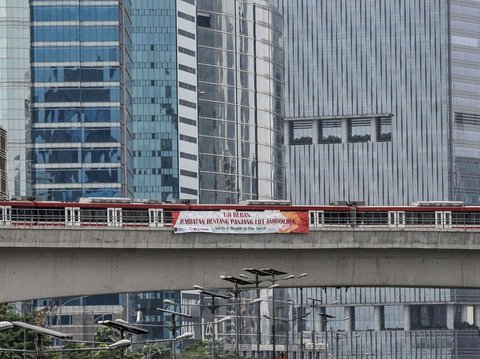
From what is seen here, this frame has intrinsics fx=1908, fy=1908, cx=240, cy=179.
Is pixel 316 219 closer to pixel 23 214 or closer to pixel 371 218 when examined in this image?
pixel 371 218

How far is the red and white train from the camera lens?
12319 cm

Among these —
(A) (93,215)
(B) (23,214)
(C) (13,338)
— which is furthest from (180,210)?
(C) (13,338)

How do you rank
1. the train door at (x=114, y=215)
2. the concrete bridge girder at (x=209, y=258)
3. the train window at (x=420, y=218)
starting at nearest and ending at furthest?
the concrete bridge girder at (x=209, y=258)
the train door at (x=114, y=215)
the train window at (x=420, y=218)

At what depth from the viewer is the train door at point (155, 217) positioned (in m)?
123

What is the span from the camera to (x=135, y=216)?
406ft

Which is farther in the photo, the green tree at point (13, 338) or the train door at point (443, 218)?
the green tree at point (13, 338)

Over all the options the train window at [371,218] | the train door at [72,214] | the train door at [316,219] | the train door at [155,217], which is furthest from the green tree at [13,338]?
the train window at [371,218]

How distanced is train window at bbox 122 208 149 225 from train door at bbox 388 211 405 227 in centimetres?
1657

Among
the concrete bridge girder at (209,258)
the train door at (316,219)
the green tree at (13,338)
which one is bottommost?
the green tree at (13,338)

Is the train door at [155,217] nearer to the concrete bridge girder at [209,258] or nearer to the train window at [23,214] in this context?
the concrete bridge girder at [209,258]

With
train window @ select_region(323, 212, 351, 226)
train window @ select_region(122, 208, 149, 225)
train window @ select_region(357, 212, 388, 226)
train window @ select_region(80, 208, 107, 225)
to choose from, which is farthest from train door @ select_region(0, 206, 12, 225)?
train window @ select_region(357, 212, 388, 226)

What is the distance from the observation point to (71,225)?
120625mm

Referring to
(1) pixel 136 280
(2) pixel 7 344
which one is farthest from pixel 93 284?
(2) pixel 7 344

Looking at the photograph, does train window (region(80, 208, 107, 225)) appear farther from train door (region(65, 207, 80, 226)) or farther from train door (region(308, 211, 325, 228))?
train door (region(308, 211, 325, 228))
